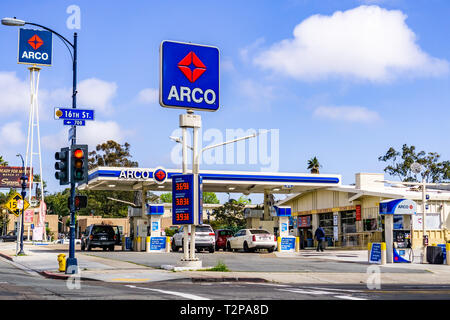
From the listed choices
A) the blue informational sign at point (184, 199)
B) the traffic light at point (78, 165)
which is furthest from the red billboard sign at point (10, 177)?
the traffic light at point (78, 165)

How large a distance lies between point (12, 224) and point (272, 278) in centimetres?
9940

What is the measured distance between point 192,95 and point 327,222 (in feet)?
104

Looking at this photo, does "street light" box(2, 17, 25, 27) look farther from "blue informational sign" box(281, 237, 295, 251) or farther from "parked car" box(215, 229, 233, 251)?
"parked car" box(215, 229, 233, 251)

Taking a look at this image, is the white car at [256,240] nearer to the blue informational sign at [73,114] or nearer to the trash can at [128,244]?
the trash can at [128,244]

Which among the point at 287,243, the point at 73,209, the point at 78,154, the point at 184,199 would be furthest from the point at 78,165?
→ the point at 287,243

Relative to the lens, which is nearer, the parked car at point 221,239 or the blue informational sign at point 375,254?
the blue informational sign at point 375,254

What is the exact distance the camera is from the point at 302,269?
72.3ft

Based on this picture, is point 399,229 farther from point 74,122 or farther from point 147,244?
point 147,244

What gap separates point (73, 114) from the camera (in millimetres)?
19438

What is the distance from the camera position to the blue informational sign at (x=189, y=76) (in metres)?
20.1

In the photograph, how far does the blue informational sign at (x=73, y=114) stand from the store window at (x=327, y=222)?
107ft

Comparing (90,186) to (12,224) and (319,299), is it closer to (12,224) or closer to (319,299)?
(319,299)

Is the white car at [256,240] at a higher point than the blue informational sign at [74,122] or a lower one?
lower

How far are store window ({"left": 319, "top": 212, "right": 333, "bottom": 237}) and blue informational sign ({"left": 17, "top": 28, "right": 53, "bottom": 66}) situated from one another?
26.9 m
